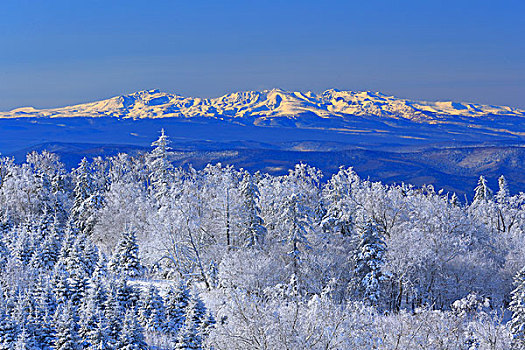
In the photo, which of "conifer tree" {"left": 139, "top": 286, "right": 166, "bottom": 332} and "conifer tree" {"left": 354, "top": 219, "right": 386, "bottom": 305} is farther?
"conifer tree" {"left": 354, "top": 219, "right": 386, "bottom": 305}

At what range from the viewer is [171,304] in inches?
1764

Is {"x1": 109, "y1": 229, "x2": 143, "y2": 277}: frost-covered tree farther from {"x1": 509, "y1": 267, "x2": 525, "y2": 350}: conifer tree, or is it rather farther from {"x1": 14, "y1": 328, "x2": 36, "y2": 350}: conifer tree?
{"x1": 509, "y1": 267, "x2": 525, "y2": 350}: conifer tree

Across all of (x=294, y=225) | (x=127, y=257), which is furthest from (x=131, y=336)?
(x=127, y=257)

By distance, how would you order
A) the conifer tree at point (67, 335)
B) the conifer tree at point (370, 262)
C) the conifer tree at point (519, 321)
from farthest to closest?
the conifer tree at point (370, 262), the conifer tree at point (67, 335), the conifer tree at point (519, 321)

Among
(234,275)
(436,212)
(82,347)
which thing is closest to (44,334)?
(82,347)

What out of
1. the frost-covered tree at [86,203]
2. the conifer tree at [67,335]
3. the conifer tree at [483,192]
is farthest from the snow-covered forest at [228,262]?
the conifer tree at [483,192]

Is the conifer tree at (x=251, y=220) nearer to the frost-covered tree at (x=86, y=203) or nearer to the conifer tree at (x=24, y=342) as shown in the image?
the conifer tree at (x=24, y=342)

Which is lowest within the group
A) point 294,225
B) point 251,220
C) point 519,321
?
point 519,321

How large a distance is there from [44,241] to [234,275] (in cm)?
2887

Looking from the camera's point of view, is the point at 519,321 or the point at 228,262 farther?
the point at 228,262

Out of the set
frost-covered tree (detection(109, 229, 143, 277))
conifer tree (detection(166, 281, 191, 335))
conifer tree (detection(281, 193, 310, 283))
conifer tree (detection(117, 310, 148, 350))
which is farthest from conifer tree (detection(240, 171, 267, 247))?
conifer tree (detection(117, 310, 148, 350))

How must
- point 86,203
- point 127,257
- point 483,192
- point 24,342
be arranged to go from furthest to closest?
1. point 483,192
2. point 86,203
3. point 127,257
4. point 24,342

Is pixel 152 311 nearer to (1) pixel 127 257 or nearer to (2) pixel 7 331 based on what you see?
(2) pixel 7 331

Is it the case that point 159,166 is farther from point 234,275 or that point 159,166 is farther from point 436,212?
point 436,212
